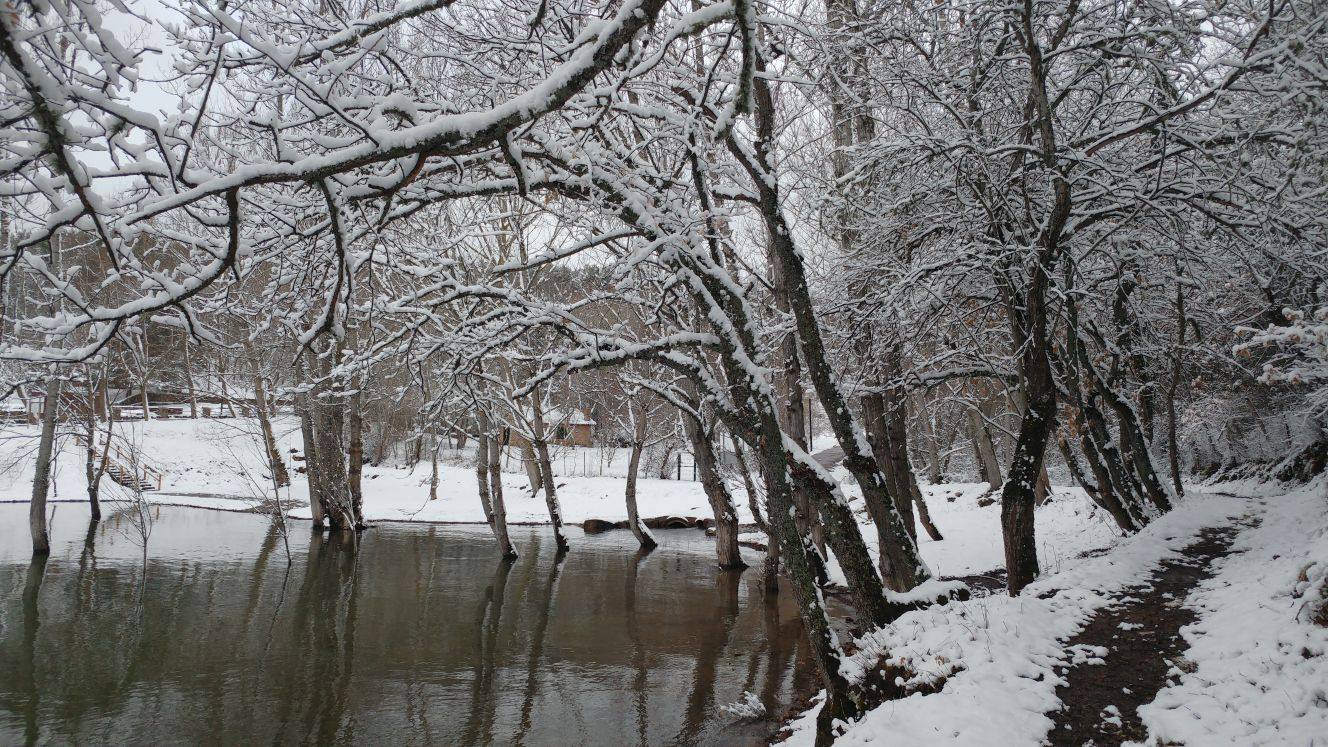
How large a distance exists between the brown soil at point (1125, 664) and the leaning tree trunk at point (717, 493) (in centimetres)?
797

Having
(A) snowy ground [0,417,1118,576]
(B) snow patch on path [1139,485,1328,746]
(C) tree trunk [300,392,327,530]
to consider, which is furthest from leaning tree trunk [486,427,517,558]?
(B) snow patch on path [1139,485,1328,746]

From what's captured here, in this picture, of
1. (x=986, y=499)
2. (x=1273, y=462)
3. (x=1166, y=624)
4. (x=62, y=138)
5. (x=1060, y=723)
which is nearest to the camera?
(x=62, y=138)

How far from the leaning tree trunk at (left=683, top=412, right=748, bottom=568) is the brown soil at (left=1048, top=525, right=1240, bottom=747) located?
314 inches

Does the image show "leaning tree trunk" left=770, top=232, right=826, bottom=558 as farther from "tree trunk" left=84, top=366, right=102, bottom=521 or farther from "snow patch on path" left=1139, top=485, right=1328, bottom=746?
"tree trunk" left=84, top=366, right=102, bottom=521

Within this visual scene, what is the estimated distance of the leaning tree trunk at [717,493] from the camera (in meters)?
14.7

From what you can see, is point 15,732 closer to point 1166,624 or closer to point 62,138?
point 62,138

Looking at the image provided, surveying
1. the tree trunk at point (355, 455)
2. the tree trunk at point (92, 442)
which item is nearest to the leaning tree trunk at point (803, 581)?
the tree trunk at point (355, 455)

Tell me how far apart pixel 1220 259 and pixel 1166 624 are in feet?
13.1

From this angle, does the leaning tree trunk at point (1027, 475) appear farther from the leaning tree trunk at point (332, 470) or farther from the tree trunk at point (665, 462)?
the tree trunk at point (665, 462)

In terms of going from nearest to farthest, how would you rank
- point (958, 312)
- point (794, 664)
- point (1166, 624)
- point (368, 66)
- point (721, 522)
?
1. point (1166, 624)
2. point (368, 66)
3. point (958, 312)
4. point (794, 664)
5. point (721, 522)

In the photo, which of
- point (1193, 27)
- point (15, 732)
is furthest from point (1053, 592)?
point (15, 732)

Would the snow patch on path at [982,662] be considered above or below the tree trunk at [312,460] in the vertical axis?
below

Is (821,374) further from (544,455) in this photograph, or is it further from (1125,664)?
(544,455)

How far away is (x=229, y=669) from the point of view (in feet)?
29.7
